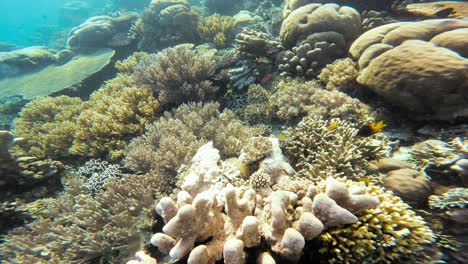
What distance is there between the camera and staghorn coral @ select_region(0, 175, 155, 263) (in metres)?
2.90

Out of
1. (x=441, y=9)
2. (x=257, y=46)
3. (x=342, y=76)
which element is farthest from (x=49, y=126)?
(x=441, y=9)

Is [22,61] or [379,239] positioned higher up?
[22,61]

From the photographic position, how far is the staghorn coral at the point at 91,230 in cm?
290

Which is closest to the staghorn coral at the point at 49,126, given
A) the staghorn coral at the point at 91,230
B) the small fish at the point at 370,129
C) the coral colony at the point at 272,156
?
the coral colony at the point at 272,156

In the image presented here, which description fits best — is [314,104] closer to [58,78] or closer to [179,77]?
[179,77]

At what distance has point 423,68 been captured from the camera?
340 centimetres

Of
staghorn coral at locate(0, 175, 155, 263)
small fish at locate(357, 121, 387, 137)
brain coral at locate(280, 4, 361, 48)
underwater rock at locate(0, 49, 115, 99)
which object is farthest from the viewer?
underwater rock at locate(0, 49, 115, 99)

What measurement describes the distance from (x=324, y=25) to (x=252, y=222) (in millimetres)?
5226

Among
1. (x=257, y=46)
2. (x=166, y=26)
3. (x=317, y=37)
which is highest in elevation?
(x=166, y=26)

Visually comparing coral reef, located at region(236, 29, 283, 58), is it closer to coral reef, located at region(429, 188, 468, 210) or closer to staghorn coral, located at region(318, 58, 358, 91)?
staghorn coral, located at region(318, 58, 358, 91)

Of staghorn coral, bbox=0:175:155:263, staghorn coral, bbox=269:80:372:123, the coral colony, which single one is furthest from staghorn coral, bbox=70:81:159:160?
staghorn coral, bbox=269:80:372:123

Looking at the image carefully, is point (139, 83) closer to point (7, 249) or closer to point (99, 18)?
point (7, 249)

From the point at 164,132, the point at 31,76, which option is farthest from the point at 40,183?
the point at 31,76

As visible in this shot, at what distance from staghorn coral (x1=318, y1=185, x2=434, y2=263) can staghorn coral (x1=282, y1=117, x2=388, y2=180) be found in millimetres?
664
